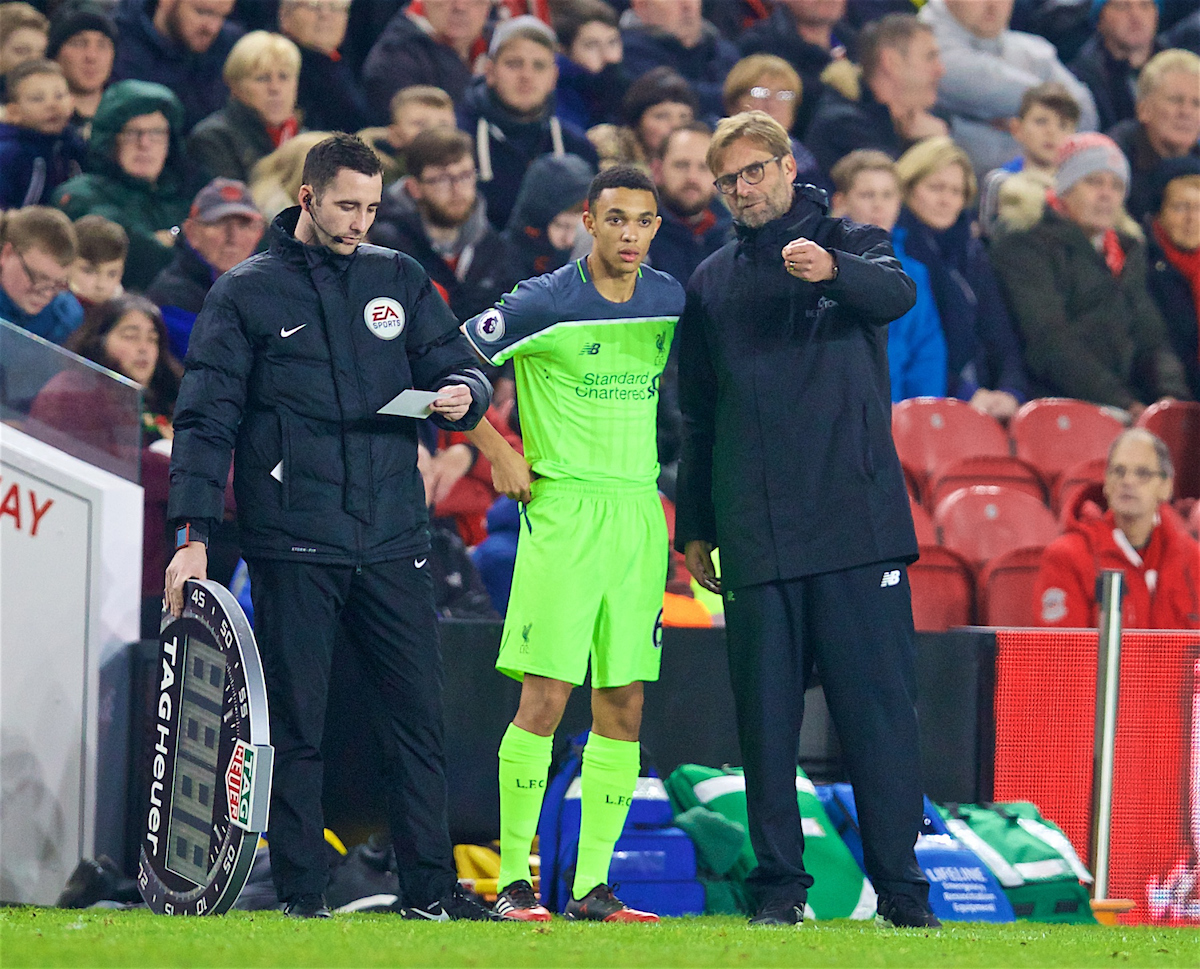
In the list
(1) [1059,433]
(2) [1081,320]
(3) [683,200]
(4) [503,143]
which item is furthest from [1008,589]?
(4) [503,143]

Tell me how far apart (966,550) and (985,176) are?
10.5 ft

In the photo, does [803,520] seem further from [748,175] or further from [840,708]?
[748,175]

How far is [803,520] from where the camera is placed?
13.6ft

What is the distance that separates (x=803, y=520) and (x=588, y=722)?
5.14 ft

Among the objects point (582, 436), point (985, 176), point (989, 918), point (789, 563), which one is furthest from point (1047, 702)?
point (985, 176)

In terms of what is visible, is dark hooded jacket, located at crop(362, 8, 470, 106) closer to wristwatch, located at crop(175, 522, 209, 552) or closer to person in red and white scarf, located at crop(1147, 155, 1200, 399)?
person in red and white scarf, located at crop(1147, 155, 1200, 399)

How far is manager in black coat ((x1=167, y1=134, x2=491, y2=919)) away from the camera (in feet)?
12.9

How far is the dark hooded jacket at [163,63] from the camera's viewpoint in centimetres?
800

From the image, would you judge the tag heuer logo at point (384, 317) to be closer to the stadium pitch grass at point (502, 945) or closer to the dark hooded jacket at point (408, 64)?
the stadium pitch grass at point (502, 945)

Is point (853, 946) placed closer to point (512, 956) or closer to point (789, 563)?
point (512, 956)

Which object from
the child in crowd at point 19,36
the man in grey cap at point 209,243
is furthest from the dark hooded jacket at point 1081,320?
the child in crowd at point 19,36

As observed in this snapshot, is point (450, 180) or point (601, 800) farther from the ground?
point (450, 180)

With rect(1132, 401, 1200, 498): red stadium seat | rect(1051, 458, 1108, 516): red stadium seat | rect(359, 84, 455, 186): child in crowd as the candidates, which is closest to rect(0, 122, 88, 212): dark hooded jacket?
rect(359, 84, 455, 186): child in crowd

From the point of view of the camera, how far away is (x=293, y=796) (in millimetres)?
3916
